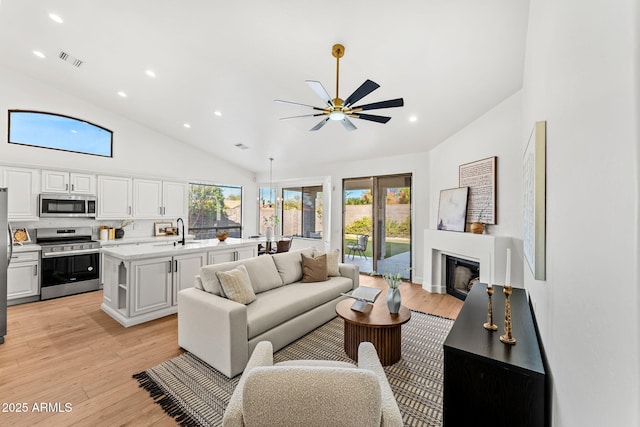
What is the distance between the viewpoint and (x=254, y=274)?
325cm

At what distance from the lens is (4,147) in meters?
4.37

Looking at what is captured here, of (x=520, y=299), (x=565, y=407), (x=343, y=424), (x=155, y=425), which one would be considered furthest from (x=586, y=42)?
(x=155, y=425)

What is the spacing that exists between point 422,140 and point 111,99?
19.0 ft

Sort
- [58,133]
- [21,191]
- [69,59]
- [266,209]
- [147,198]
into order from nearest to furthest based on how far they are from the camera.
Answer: [69,59] < [21,191] < [58,133] < [147,198] < [266,209]

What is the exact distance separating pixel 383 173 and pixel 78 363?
18.0ft

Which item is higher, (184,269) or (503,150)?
(503,150)

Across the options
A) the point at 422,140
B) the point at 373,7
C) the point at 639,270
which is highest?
the point at 373,7

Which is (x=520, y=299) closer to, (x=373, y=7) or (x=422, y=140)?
(x=373, y=7)

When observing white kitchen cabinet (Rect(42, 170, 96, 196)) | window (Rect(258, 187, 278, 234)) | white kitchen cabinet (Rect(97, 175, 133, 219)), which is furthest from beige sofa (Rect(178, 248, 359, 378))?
window (Rect(258, 187, 278, 234))

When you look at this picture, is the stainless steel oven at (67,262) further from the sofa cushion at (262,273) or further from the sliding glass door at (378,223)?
the sliding glass door at (378,223)

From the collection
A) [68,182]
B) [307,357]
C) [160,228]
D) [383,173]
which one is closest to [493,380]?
[307,357]

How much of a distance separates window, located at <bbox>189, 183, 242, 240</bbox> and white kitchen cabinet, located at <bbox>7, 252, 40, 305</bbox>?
118 inches

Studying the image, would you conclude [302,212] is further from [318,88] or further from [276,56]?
[318,88]

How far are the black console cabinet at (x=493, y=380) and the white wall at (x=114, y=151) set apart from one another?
6.27m
